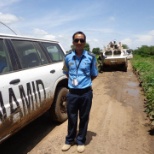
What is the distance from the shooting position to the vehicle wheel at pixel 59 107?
5.26 meters

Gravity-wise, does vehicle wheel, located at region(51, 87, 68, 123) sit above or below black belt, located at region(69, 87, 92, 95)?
below

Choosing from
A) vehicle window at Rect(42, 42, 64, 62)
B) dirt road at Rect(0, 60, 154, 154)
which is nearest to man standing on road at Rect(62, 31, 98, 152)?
dirt road at Rect(0, 60, 154, 154)

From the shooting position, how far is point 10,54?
380cm

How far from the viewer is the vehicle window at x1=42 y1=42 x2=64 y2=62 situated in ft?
17.2

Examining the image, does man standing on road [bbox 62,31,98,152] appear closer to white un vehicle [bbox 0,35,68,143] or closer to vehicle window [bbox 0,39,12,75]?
white un vehicle [bbox 0,35,68,143]

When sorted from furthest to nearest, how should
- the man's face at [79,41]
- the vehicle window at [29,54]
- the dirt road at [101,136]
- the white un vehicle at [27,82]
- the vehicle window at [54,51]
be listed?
the vehicle window at [54,51] → the dirt road at [101,136] → the vehicle window at [29,54] → the man's face at [79,41] → the white un vehicle at [27,82]

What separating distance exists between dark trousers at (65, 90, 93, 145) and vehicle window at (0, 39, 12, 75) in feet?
3.54

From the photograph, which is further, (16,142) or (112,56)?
(112,56)

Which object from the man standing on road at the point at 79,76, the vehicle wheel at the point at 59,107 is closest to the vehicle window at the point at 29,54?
the man standing on road at the point at 79,76

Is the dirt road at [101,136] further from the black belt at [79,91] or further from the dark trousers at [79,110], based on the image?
the black belt at [79,91]

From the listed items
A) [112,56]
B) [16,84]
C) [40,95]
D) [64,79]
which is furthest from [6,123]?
[112,56]

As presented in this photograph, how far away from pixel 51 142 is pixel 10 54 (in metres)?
1.87

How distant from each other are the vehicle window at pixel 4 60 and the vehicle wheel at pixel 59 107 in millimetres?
1761

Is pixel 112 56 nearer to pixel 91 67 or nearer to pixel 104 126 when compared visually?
pixel 104 126
